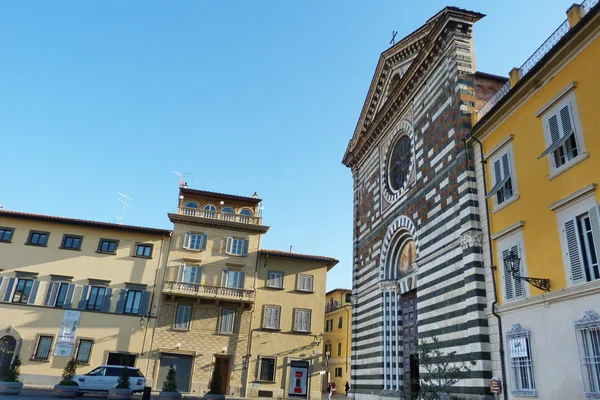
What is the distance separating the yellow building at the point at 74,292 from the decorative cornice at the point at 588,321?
25.4 m

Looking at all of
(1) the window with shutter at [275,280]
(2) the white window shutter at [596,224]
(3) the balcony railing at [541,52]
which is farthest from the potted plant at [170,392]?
(2) the white window shutter at [596,224]

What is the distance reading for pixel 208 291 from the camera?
3008 cm

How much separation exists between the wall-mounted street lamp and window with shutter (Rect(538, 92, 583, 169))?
229cm

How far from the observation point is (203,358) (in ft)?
96.1

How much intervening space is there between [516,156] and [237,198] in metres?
23.8

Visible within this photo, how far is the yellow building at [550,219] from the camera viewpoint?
906 centimetres

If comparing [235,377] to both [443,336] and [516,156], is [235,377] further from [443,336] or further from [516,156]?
[516,156]

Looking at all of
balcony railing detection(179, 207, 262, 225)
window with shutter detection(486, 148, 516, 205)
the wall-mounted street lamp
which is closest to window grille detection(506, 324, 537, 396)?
the wall-mounted street lamp

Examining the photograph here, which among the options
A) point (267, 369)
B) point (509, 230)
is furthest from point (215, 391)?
point (509, 230)

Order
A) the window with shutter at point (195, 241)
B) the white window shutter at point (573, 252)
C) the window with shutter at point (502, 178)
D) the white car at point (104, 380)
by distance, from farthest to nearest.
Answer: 1. the window with shutter at point (195, 241)
2. the white car at point (104, 380)
3. the window with shutter at point (502, 178)
4. the white window shutter at point (573, 252)

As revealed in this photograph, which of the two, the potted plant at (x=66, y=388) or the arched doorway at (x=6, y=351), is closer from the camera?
the potted plant at (x=66, y=388)

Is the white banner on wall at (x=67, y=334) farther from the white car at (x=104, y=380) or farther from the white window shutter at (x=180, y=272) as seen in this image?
the white window shutter at (x=180, y=272)

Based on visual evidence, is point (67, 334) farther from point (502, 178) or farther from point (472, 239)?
point (502, 178)

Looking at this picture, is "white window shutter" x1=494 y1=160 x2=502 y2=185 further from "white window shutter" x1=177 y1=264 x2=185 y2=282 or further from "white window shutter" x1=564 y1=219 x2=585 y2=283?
"white window shutter" x1=177 y1=264 x2=185 y2=282
